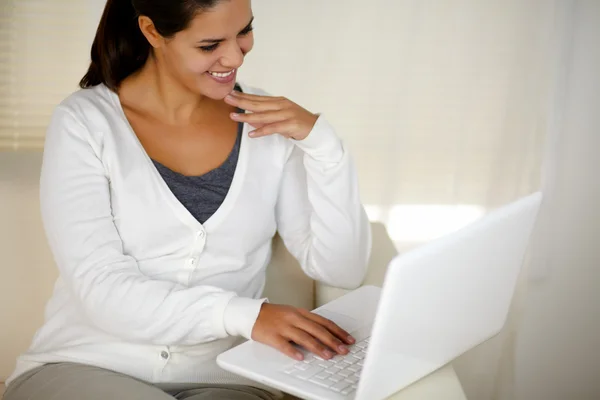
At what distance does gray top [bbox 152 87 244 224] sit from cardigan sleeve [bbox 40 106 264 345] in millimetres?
133

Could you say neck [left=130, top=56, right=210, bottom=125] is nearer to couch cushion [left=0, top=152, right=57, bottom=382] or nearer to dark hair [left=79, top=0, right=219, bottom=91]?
dark hair [left=79, top=0, right=219, bottom=91]

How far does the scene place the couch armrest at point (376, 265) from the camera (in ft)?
5.49

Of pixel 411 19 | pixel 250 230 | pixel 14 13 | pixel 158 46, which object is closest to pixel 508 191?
pixel 411 19

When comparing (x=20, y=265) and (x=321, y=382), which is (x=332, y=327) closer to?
(x=321, y=382)

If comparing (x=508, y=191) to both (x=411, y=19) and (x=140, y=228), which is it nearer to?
(x=411, y=19)

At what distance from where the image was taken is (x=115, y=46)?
156 centimetres

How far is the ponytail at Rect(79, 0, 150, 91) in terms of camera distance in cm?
154

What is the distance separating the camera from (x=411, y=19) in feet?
7.64

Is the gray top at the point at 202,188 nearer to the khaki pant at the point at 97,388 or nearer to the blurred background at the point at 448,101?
the khaki pant at the point at 97,388

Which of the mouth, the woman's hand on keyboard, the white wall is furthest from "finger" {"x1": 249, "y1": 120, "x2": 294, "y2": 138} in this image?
the white wall

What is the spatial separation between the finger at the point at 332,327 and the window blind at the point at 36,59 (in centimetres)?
131

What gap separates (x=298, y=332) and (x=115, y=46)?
65 centimetres

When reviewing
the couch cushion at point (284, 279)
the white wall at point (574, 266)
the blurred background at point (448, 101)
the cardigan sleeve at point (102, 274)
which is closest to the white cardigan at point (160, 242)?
the cardigan sleeve at point (102, 274)

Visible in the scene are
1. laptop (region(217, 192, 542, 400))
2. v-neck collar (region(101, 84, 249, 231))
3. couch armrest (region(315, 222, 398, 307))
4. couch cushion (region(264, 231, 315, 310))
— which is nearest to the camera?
laptop (region(217, 192, 542, 400))
